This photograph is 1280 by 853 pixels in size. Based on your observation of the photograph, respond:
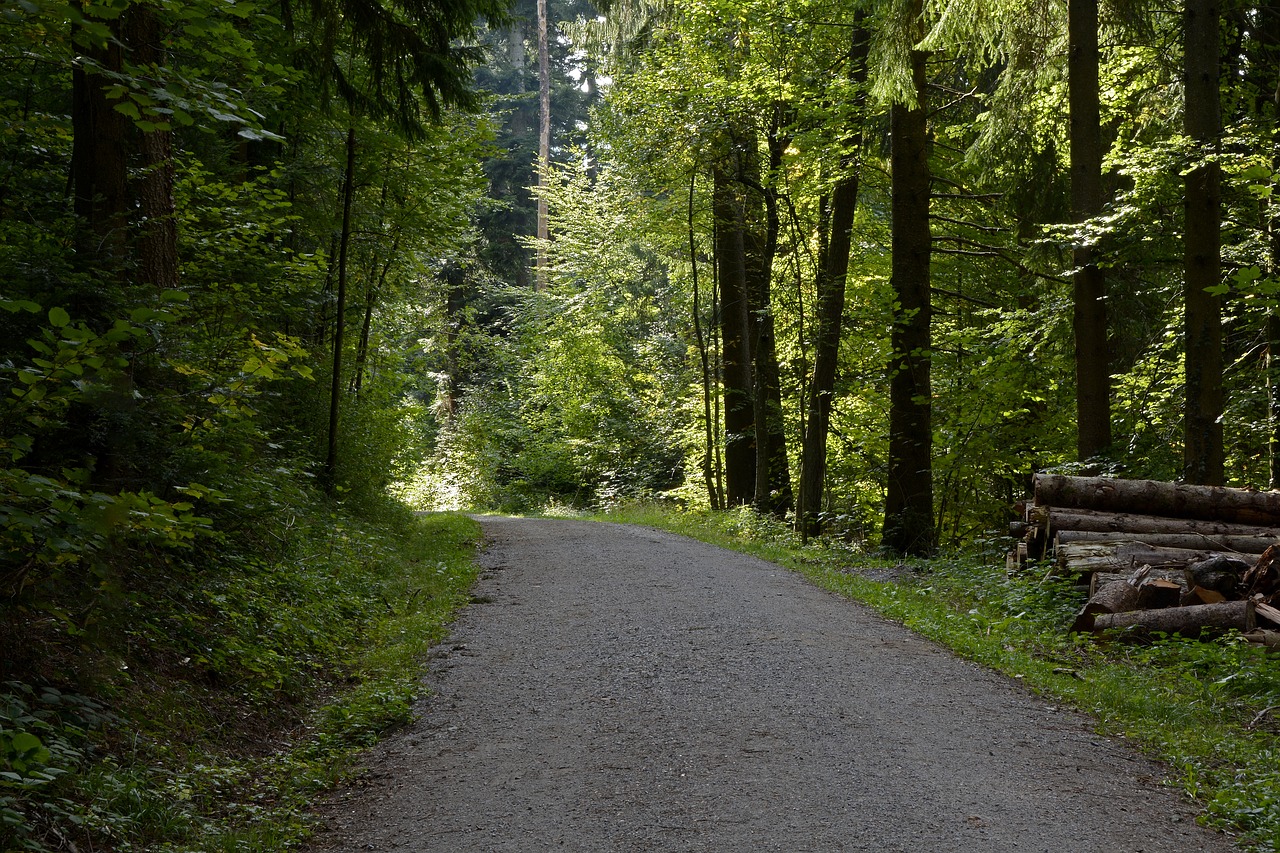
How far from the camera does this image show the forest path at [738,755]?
4.41 m

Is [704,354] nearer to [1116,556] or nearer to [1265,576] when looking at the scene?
[1116,556]

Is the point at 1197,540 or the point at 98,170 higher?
the point at 98,170

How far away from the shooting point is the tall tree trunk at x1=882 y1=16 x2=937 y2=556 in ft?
44.5

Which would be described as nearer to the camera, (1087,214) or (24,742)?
(24,742)

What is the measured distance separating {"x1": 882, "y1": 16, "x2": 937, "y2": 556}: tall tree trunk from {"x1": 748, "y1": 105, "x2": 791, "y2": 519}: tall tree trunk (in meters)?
3.18

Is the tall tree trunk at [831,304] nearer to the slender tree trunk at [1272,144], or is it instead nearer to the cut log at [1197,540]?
the slender tree trunk at [1272,144]

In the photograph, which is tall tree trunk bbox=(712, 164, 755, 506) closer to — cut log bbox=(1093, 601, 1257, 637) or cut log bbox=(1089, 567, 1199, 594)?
cut log bbox=(1089, 567, 1199, 594)

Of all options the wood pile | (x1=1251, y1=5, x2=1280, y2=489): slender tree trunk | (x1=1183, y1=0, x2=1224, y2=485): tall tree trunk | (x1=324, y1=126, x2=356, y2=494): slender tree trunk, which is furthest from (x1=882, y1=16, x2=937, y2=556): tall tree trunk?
(x1=324, y1=126, x2=356, y2=494): slender tree trunk

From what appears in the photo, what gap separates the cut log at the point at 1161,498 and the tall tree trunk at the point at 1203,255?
0.53 m

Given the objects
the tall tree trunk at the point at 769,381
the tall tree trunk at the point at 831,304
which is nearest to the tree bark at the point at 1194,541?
the tall tree trunk at the point at 831,304

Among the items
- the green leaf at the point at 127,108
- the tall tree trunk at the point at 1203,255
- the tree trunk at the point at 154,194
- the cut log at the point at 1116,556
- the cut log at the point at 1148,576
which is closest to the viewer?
the green leaf at the point at 127,108

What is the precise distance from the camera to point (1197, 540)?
30.1 feet

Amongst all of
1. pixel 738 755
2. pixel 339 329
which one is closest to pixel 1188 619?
pixel 738 755

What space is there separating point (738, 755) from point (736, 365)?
16294 millimetres
